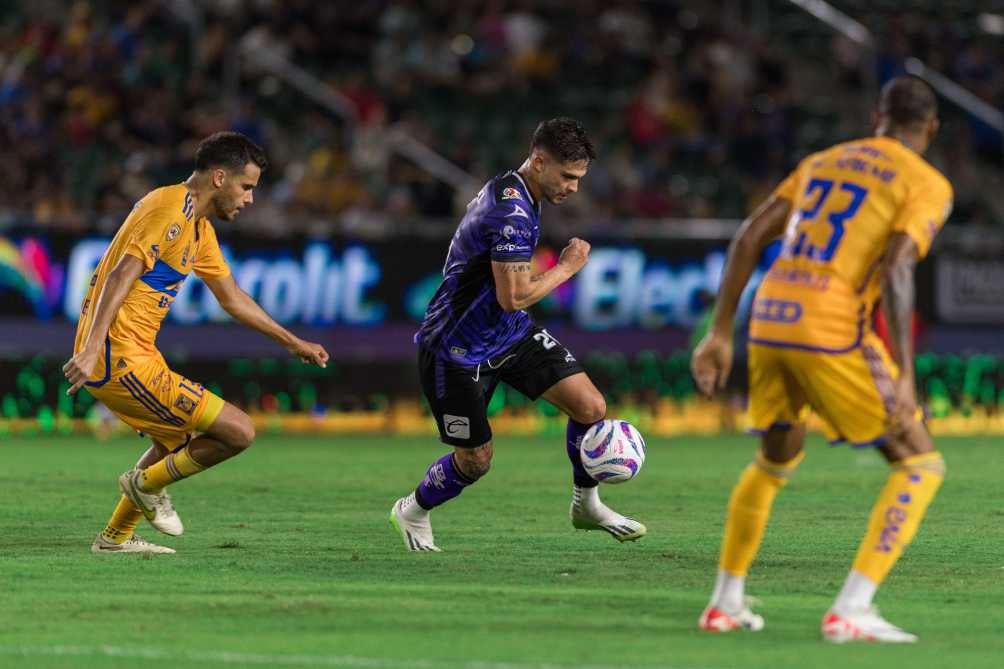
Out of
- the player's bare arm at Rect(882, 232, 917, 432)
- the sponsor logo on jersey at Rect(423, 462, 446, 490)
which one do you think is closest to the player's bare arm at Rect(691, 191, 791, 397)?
the player's bare arm at Rect(882, 232, 917, 432)

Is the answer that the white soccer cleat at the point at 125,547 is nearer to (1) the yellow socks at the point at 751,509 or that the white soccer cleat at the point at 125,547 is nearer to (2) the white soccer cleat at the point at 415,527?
(2) the white soccer cleat at the point at 415,527

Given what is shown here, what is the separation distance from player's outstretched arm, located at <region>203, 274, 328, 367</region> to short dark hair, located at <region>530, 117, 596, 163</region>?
1.75m

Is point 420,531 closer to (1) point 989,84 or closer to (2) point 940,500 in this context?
(2) point 940,500

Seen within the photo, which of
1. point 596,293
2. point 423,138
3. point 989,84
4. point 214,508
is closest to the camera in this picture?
point 214,508

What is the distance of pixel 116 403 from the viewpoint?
10.2 m

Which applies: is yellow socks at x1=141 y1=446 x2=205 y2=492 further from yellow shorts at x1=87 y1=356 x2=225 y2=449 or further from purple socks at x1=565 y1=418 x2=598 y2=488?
purple socks at x1=565 y1=418 x2=598 y2=488

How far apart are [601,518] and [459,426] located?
40.8 inches

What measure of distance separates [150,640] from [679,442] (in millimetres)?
13927

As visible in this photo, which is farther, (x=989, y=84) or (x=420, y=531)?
(x=989, y=84)

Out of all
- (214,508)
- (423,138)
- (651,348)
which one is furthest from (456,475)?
(423,138)

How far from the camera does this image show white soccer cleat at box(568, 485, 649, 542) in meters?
10.7

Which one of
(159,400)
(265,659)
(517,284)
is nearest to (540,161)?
(517,284)

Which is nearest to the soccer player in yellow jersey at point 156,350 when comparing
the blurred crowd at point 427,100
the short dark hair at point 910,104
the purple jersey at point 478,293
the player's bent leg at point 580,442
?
the purple jersey at point 478,293

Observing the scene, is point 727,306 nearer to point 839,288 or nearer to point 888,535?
point 839,288
